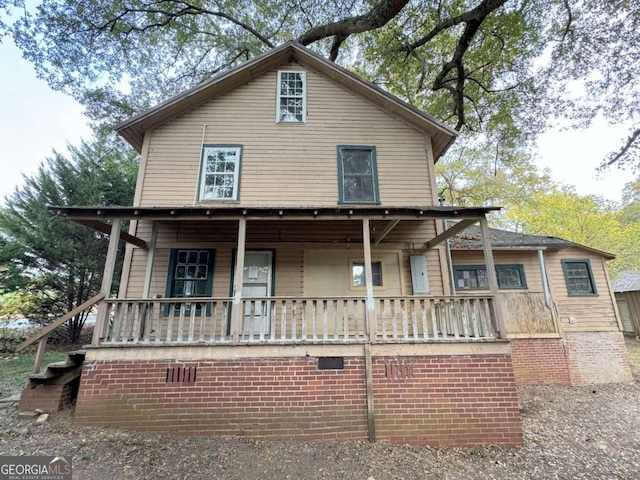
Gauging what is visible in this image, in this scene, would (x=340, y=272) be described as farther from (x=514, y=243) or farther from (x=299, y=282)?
(x=514, y=243)

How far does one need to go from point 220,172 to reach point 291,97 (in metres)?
2.90

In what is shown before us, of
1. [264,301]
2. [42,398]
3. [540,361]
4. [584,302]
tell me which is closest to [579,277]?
[584,302]

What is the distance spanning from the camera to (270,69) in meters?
8.29

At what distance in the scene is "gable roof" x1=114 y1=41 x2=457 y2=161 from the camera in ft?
24.5

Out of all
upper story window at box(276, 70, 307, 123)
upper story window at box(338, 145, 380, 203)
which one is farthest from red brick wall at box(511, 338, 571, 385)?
upper story window at box(276, 70, 307, 123)

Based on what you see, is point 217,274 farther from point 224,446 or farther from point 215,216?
point 224,446

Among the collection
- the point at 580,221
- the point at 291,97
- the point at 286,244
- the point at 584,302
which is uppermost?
the point at 580,221

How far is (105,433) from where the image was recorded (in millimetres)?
4570

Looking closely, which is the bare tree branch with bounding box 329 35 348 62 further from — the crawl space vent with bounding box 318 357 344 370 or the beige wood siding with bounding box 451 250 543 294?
the crawl space vent with bounding box 318 357 344 370

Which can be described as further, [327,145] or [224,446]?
[327,145]

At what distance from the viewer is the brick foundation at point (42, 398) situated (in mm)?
5152

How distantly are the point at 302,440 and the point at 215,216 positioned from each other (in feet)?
13.5

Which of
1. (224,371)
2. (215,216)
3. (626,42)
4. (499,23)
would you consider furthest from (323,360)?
(626,42)

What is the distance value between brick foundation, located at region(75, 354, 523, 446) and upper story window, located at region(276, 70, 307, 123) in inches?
243
